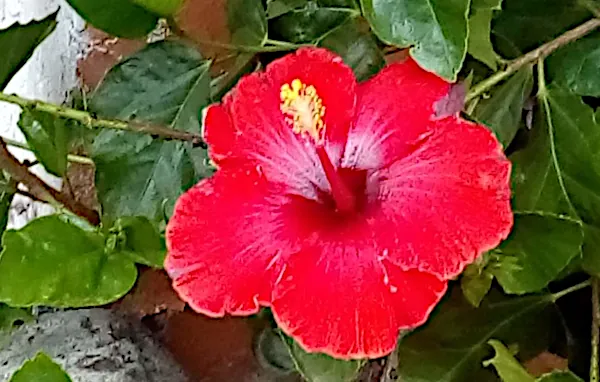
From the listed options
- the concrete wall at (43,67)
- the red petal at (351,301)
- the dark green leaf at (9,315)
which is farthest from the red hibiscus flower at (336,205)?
the concrete wall at (43,67)

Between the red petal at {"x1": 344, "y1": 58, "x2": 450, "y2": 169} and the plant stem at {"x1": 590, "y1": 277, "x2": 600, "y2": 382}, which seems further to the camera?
the plant stem at {"x1": 590, "y1": 277, "x2": 600, "y2": 382}

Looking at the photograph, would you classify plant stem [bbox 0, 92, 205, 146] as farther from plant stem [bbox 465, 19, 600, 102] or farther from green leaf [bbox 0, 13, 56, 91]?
plant stem [bbox 465, 19, 600, 102]

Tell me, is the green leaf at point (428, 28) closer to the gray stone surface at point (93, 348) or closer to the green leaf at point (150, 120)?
the green leaf at point (150, 120)

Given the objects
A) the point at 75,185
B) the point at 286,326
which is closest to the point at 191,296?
the point at 286,326

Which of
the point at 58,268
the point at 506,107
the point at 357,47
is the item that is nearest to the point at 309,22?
the point at 357,47

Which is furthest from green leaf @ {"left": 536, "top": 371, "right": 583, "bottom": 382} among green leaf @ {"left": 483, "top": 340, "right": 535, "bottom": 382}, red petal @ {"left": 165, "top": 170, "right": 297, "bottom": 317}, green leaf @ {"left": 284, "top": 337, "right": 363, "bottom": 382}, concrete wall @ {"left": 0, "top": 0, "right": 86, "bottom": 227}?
concrete wall @ {"left": 0, "top": 0, "right": 86, "bottom": 227}

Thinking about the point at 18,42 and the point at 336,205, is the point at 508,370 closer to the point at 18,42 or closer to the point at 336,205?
the point at 336,205

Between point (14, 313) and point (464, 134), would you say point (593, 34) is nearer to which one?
point (464, 134)
